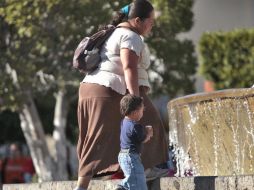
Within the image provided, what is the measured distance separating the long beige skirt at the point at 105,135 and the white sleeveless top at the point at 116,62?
0.06 m

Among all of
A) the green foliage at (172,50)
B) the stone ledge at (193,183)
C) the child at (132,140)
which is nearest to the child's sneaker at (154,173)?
the stone ledge at (193,183)

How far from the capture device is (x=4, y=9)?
1429 centimetres

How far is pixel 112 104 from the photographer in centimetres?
687

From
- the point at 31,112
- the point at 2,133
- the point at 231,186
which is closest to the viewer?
the point at 231,186

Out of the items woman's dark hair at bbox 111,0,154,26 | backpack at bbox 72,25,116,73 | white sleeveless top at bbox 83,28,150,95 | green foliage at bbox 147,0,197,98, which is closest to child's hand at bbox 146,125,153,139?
white sleeveless top at bbox 83,28,150,95

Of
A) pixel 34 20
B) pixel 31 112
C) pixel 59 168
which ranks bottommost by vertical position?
pixel 59 168

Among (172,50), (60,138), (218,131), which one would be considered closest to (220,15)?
(60,138)

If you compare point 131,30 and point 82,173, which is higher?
point 131,30

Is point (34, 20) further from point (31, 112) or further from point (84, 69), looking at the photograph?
point (84, 69)

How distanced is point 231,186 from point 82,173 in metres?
1.09

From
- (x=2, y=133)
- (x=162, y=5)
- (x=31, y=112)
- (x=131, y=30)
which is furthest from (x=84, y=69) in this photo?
(x=2, y=133)

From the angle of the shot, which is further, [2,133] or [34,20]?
[2,133]

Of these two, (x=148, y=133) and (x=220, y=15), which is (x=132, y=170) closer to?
(x=148, y=133)

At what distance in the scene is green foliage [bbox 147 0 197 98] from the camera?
1639 cm
